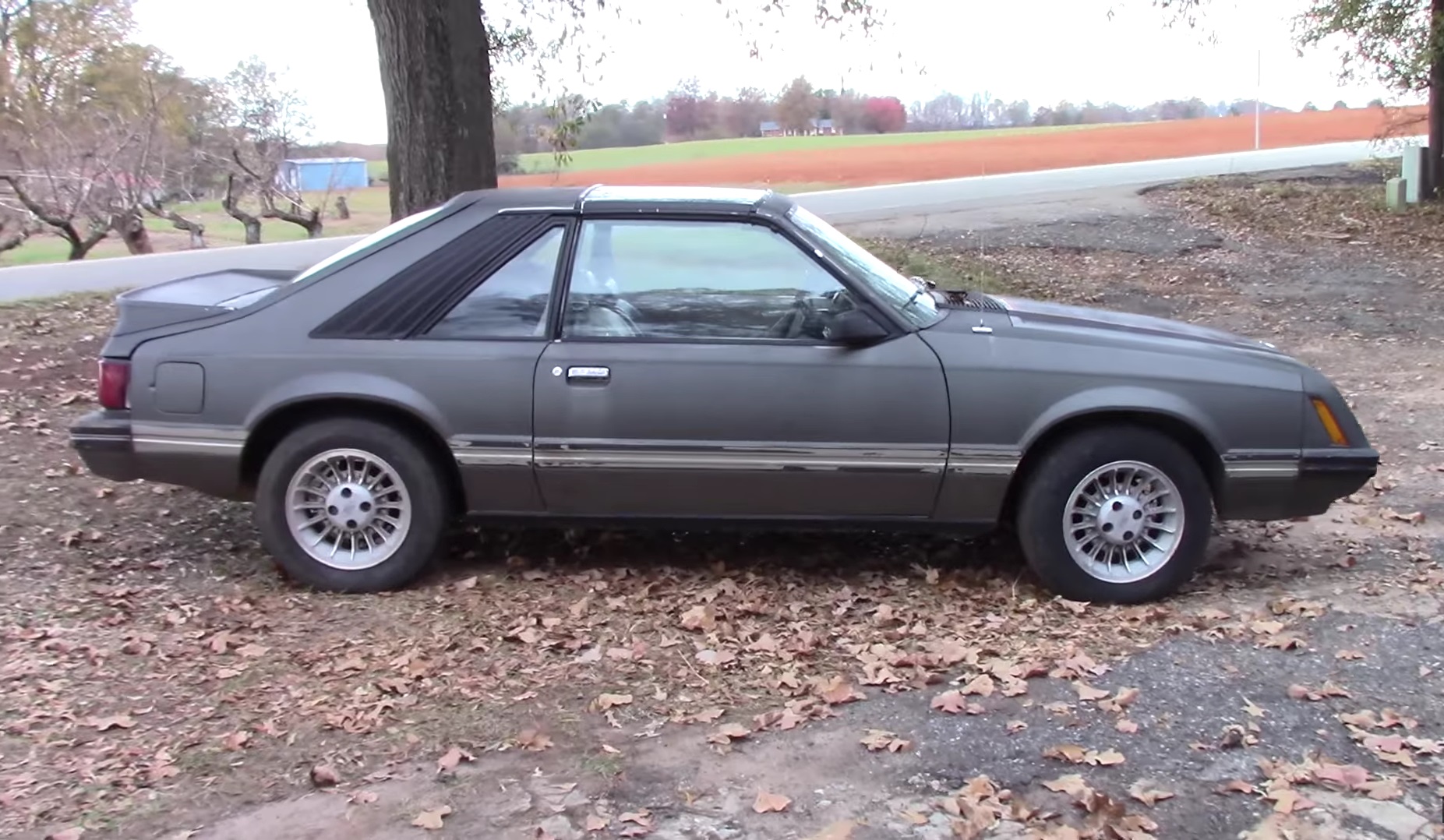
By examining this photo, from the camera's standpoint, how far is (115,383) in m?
5.10

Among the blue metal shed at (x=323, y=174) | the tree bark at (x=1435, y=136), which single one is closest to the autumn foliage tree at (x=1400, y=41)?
the tree bark at (x=1435, y=136)

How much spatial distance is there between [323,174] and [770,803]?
18.7m

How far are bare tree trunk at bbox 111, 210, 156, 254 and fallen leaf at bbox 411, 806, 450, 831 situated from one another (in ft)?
67.5

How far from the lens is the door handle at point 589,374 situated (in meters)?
4.95

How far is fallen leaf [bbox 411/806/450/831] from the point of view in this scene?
3389 mm

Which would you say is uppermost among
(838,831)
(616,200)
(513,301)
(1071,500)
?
(616,200)

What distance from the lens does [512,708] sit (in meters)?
4.13

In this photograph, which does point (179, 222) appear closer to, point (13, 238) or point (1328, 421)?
point (13, 238)

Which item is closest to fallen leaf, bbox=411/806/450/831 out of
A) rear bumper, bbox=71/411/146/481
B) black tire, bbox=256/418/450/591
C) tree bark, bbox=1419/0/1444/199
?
black tire, bbox=256/418/450/591

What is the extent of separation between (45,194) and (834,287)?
2061 cm

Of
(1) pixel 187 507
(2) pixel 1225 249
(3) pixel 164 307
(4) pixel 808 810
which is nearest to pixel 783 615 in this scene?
(4) pixel 808 810

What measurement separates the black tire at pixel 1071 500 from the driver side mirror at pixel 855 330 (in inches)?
31.7

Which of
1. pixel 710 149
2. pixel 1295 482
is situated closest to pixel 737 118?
pixel 710 149

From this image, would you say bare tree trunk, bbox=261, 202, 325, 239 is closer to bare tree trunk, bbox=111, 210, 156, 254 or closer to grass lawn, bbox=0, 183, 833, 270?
grass lawn, bbox=0, 183, 833, 270
